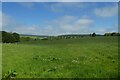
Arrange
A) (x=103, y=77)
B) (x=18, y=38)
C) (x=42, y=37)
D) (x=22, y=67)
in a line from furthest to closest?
(x=18, y=38), (x=42, y=37), (x=22, y=67), (x=103, y=77)

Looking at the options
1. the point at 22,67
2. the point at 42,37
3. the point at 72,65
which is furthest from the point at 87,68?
the point at 42,37

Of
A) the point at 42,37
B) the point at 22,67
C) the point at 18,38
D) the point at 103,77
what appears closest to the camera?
A: the point at 103,77

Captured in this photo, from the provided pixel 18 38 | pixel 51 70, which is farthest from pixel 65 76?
pixel 18 38

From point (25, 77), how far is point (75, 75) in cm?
326

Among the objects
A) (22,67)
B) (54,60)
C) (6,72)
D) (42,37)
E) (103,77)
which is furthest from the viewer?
(42,37)

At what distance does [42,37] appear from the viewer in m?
76.4

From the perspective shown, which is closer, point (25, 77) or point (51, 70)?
point (25, 77)

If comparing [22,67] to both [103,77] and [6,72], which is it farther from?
[103,77]

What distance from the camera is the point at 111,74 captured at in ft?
60.7

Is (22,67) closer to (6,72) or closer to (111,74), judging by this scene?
(6,72)

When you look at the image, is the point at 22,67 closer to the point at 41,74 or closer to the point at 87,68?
the point at 41,74

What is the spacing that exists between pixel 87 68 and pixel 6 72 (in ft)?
19.4

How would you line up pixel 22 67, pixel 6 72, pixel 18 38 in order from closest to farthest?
pixel 6 72 < pixel 22 67 < pixel 18 38

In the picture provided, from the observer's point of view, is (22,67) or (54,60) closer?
(22,67)
